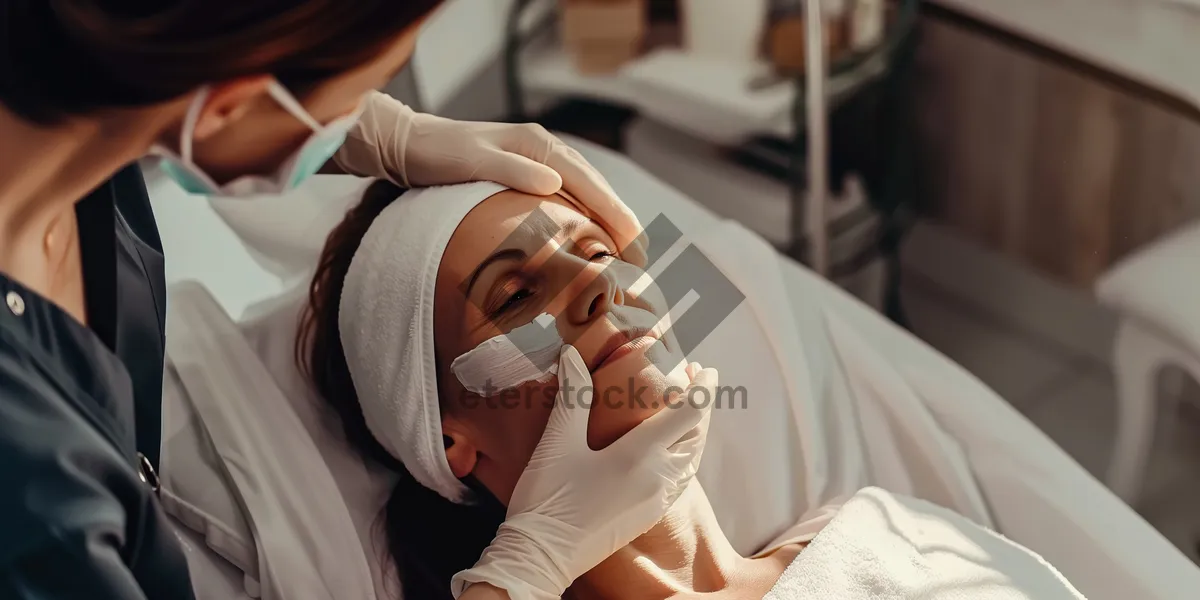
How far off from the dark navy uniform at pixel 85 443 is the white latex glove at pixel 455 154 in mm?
208

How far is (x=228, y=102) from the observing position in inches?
25.4

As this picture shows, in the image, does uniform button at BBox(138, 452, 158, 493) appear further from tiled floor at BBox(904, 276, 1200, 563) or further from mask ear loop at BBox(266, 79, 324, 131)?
tiled floor at BBox(904, 276, 1200, 563)

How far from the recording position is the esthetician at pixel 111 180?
23.5 inches

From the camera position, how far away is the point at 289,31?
2.00 feet

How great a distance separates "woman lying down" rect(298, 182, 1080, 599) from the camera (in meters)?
0.90

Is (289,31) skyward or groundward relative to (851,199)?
skyward

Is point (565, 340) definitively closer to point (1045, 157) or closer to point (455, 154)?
point (455, 154)

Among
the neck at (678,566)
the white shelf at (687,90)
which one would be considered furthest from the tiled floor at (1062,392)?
the neck at (678,566)

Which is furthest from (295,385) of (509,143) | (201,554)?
(509,143)

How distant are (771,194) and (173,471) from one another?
960mm

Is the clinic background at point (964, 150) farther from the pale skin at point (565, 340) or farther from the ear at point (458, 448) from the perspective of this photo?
the ear at point (458, 448)

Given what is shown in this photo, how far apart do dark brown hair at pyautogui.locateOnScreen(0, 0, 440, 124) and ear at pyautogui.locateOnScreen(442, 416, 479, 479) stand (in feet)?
1.29

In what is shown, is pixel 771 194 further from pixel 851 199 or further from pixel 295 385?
pixel 295 385

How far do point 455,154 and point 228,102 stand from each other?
317 millimetres
